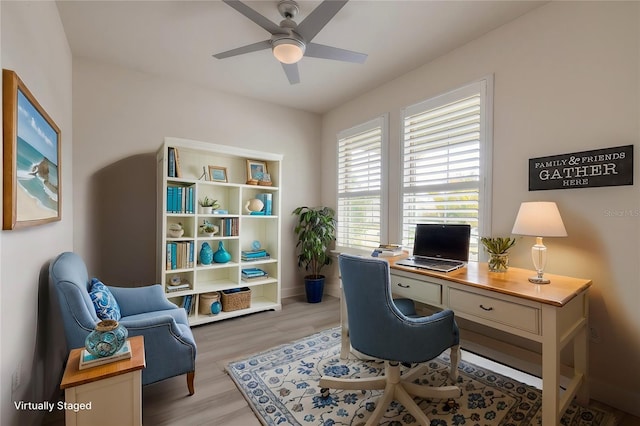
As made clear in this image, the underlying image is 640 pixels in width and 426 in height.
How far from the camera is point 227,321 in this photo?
3.23 meters

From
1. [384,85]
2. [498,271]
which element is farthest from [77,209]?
[498,271]

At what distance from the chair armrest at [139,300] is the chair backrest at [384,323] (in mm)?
1709

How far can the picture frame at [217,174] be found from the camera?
10.9ft

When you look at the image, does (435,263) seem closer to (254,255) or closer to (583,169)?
(583,169)

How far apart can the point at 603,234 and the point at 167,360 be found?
290cm

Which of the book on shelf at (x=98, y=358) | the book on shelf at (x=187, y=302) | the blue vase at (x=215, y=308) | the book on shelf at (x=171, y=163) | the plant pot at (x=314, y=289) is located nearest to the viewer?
the book on shelf at (x=98, y=358)

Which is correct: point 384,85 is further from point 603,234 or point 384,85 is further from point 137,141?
point 137,141

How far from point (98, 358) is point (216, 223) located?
2184 millimetres

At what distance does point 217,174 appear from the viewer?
3357 mm

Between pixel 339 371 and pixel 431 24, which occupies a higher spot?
pixel 431 24

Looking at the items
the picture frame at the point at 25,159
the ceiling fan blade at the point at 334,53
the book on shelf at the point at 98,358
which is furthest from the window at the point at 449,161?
the picture frame at the point at 25,159

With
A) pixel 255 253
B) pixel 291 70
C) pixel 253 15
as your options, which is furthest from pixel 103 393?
pixel 291 70

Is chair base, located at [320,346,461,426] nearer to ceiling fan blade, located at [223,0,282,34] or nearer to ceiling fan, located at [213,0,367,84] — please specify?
ceiling fan, located at [213,0,367,84]

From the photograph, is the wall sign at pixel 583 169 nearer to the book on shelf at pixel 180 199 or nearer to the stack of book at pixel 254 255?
the stack of book at pixel 254 255
